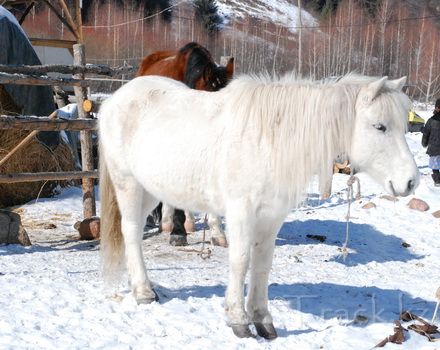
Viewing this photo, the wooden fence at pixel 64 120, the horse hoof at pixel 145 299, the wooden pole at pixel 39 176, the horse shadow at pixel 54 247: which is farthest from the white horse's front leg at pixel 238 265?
the wooden pole at pixel 39 176

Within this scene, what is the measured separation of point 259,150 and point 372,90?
2.27 feet

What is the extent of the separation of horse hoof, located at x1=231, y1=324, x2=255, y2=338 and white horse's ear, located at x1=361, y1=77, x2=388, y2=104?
1.46 meters

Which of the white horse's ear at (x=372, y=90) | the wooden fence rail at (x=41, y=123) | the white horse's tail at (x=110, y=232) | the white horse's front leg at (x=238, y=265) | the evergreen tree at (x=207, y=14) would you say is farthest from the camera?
the evergreen tree at (x=207, y=14)

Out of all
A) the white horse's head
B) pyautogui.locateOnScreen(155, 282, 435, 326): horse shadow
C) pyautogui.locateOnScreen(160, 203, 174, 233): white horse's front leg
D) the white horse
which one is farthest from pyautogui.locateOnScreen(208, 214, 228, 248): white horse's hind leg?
the white horse's head

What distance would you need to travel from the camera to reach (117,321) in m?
3.43

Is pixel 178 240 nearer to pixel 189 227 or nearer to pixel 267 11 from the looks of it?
pixel 189 227

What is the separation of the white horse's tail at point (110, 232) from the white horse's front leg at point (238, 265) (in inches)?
41.5

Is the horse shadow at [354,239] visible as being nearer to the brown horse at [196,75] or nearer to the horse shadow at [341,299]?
the brown horse at [196,75]

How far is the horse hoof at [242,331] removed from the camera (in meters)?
3.26

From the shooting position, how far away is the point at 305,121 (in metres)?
3.13

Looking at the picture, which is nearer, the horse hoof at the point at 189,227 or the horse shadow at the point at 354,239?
the horse shadow at the point at 354,239

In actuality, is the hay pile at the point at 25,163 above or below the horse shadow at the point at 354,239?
above

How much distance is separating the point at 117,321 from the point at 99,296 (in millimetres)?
442

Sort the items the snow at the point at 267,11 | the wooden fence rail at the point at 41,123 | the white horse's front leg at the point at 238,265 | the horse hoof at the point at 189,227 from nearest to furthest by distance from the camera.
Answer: the white horse's front leg at the point at 238,265
the wooden fence rail at the point at 41,123
the horse hoof at the point at 189,227
the snow at the point at 267,11
